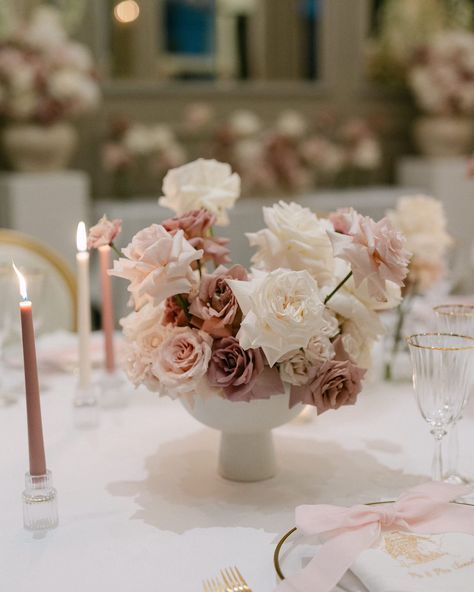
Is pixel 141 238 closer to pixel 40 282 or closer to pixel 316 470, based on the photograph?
pixel 316 470

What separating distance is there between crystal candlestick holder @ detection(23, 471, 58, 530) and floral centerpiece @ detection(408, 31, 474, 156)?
11.6 ft

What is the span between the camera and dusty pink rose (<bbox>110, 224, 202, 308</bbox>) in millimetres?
953

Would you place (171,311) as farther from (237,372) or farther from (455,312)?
(455,312)

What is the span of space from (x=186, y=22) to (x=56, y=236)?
127 cm

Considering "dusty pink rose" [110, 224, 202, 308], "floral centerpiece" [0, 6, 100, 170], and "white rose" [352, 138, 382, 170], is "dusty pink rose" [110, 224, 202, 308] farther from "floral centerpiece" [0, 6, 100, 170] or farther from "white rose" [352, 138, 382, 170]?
"white rose" [352, 138, 382, 170]

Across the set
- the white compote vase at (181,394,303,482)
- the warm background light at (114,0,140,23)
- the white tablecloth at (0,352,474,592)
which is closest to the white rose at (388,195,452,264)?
the white tablecloth at (0,352,474,592)

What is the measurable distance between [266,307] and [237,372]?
101mm

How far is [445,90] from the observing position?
4.06 meters

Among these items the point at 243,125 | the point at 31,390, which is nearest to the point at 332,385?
the point at 31,390

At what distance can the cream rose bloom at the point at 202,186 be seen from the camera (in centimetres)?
116

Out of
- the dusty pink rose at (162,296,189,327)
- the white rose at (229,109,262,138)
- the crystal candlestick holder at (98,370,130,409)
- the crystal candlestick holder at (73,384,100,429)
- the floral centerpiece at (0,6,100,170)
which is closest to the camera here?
the dusty pink rose at (162,296,189,327)

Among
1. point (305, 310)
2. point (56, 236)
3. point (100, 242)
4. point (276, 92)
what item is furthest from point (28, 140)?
point (305, 310)

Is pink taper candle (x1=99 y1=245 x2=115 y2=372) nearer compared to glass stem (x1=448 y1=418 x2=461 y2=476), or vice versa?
glass stem (x1=448 y1=418 x2=461 y2=476)

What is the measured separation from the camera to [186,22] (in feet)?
12.9
